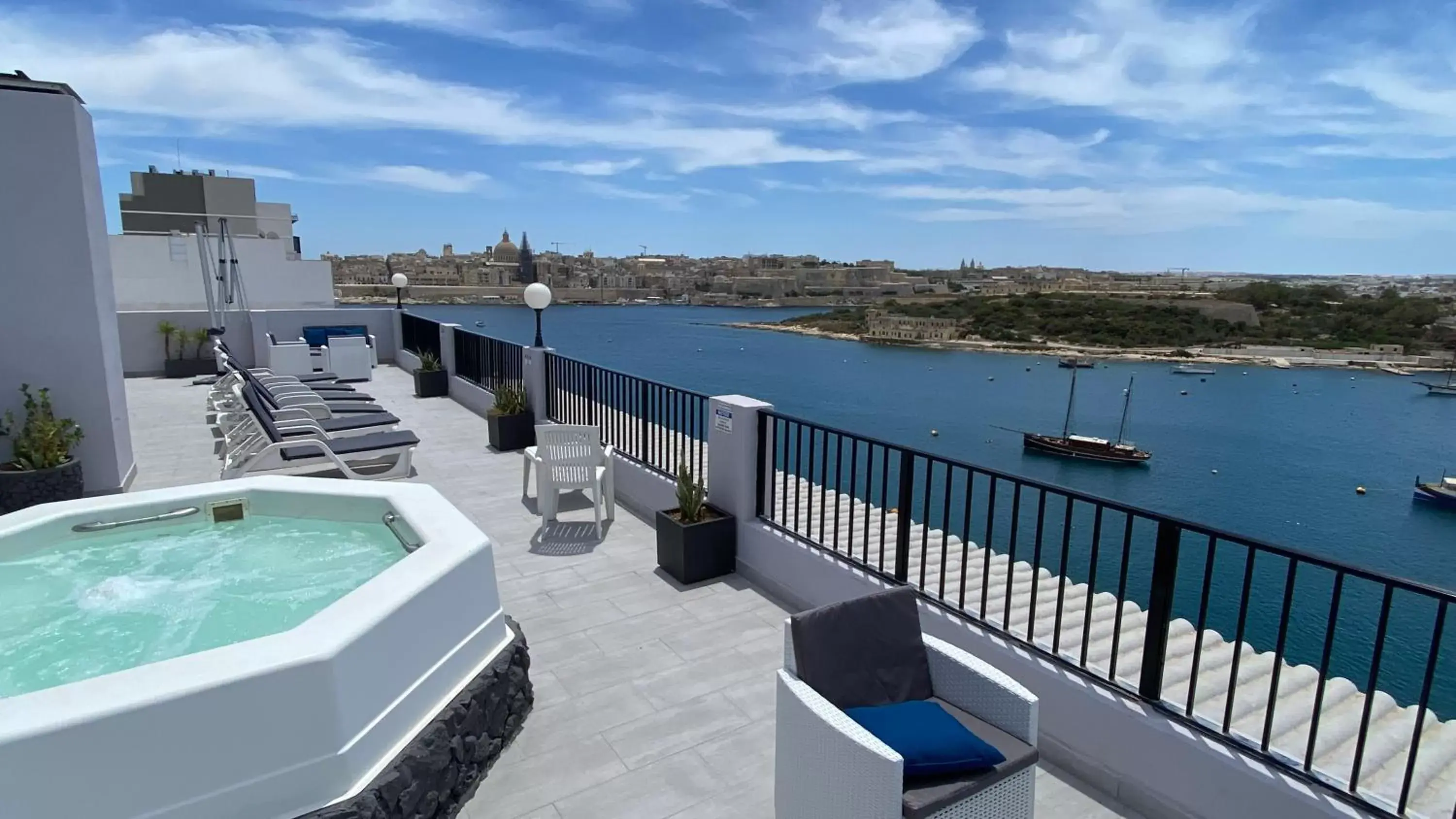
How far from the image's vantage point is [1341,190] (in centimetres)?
4641

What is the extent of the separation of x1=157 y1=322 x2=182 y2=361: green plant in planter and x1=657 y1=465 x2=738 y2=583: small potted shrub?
1149 centimetres

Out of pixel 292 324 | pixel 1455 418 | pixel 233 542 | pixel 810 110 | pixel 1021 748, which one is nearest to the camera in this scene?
pixel 1021 748

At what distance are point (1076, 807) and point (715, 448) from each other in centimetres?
268

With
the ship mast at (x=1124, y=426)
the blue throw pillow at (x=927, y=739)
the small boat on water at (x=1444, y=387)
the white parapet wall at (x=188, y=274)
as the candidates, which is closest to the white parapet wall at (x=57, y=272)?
the blue throw pillow at (x=927, y=739)

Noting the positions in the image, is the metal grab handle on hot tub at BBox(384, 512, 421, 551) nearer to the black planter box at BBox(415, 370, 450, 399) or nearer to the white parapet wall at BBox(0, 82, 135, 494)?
the white parapet wall at BBox(0, 82, 135, 494)

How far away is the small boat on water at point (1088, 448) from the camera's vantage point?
1401 inches

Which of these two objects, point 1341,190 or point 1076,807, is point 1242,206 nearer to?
point 1341,190

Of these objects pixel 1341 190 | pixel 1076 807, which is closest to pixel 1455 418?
pixel 1341 190

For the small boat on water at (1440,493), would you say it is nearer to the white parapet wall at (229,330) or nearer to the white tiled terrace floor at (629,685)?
the white tiled terrace floor at (629,685)

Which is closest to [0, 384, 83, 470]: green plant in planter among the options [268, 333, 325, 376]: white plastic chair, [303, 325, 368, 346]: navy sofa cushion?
[268, 333, 325, 376]: white plastic chair

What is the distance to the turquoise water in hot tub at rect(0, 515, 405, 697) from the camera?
2.85 meters

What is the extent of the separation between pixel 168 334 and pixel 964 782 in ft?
46.5

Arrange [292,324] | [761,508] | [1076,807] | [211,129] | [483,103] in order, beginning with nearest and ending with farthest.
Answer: [1076,807], [761,508], [292,324], [483,103], [211,129]

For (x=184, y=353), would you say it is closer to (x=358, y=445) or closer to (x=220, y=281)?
(x=220, y=281)
